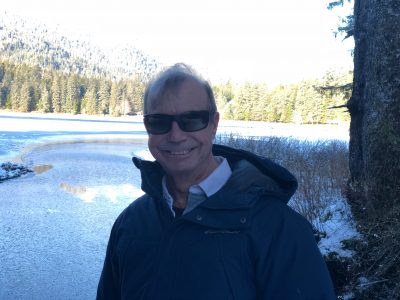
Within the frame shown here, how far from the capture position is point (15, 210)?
A: 9.91m

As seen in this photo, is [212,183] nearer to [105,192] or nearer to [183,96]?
[183,96]

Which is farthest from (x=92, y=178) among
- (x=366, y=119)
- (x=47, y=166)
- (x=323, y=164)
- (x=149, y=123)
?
(x=149, y=123)

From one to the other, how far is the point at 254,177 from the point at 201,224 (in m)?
0.28

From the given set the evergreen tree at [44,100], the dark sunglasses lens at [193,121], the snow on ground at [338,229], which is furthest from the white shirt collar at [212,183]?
the evergreen tree at [44,100]

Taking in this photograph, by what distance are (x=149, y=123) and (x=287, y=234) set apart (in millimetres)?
711

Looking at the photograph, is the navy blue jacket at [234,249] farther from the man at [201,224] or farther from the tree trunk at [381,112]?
the tree trunk at [381,112]

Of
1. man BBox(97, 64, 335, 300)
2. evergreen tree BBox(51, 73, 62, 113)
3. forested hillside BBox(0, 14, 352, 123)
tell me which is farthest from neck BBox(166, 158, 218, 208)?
evergreen tree BBox(51, 73, 62, 113)

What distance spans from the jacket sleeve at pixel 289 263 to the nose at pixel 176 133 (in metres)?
0.49

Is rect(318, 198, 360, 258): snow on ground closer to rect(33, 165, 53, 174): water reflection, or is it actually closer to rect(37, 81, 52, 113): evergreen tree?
rect(33, 165, 53, 174): water reflection

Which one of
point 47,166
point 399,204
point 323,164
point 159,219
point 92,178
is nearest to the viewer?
point 159,219

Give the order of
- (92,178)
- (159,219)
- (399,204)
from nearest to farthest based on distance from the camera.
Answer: (159,219), (399,204), (92,178)

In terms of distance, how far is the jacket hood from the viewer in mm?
1524

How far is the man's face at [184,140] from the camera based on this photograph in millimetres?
1631

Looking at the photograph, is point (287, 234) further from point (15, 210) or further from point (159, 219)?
point (15, 210)
